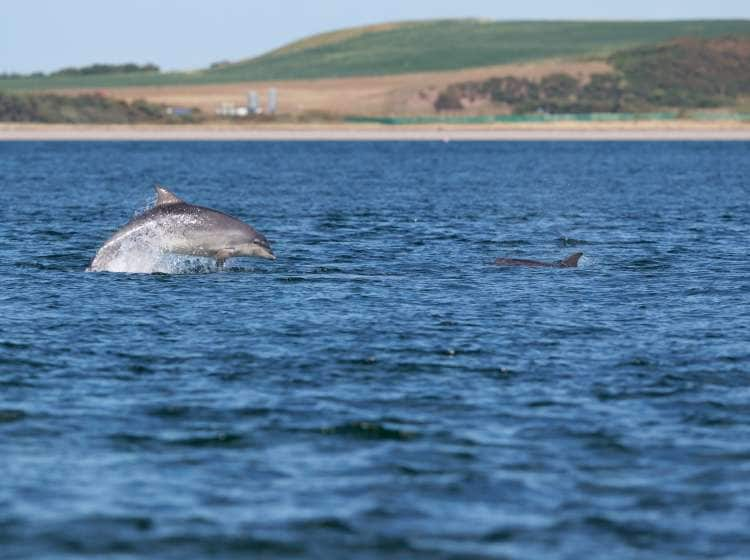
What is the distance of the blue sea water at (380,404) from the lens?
13531mm

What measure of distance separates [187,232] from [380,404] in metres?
12.4

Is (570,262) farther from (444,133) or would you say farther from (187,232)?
(444,133)

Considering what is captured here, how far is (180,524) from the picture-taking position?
1354cm

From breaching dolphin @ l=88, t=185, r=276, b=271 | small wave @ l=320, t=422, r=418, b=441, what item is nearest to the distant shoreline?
breaching dolphin @ l=88, t=185, r=276, b=271

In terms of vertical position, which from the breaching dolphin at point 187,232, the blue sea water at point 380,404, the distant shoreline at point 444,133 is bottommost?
the distant shoreline at point 444,133

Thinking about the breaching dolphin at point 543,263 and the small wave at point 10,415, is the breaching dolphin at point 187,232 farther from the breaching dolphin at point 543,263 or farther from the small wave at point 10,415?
the small wave at point 10,415

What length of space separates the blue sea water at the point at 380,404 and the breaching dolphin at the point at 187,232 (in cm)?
74

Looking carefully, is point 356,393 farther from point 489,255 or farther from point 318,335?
point 489,255

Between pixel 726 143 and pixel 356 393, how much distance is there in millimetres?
156839

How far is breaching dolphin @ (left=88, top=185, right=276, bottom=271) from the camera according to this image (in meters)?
29.5

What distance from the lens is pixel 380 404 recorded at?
18188 mm

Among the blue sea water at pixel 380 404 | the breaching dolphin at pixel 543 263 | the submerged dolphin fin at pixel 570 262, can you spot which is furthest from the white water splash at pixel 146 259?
the submerged dolphin fin at pixel 570 262

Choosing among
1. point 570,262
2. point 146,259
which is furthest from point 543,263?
point 146,259

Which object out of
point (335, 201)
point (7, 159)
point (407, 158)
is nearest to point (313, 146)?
point (407, 158)
